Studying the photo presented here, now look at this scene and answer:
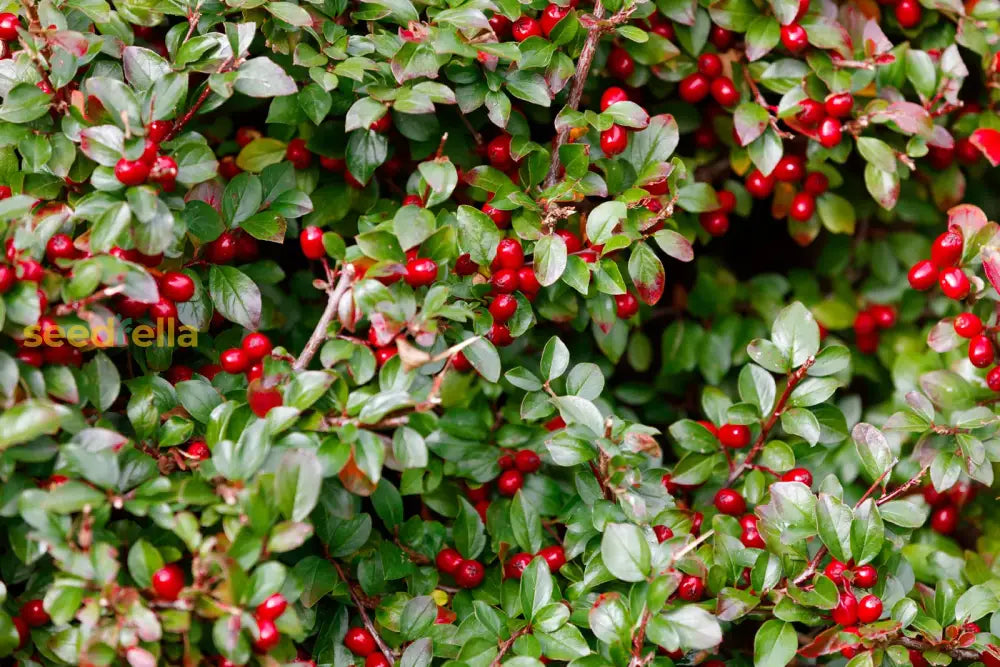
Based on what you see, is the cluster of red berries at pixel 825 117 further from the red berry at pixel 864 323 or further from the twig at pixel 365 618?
the twig at pixel 365 618

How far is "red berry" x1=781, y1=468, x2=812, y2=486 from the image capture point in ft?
4.50

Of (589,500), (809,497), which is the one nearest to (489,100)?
(589,500)

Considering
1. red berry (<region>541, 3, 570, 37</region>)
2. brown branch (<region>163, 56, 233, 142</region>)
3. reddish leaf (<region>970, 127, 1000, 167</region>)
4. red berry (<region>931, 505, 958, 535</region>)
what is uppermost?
red berry (<region>541, 3, 570, 37</region>)

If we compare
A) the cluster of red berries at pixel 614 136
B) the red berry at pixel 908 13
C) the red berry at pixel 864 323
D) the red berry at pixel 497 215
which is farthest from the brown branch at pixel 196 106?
the red berry at pixel 864 323

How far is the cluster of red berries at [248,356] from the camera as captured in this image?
124 cm

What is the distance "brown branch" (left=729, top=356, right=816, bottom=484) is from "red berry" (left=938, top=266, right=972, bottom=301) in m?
0.24

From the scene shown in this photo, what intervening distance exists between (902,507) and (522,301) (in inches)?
23.7

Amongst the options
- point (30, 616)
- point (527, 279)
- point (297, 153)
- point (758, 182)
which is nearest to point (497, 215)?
point (527, 279)

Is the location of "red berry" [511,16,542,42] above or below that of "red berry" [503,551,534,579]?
above

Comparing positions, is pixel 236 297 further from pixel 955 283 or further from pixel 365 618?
pixel 955 283

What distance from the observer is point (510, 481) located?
1365mm

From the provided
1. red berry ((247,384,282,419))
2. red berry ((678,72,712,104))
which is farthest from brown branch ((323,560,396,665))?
red berry ((678,72,712,104))

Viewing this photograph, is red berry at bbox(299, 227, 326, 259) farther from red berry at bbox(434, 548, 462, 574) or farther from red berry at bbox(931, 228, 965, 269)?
red berry at bbox(931, 228, 965, 269)

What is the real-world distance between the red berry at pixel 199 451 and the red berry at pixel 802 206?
1.10 m
